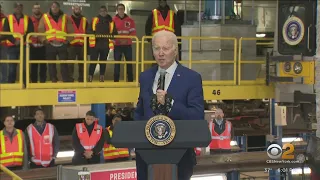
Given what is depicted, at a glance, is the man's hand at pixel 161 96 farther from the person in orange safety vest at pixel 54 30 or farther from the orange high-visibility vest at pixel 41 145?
the person in orange safety vest at pixel 54 30

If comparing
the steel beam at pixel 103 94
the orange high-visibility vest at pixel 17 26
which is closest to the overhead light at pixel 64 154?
the steel beam at pixel 103 94

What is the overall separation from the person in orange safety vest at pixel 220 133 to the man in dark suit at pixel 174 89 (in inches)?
307

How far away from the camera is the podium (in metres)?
2.93

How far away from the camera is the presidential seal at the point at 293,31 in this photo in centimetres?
910

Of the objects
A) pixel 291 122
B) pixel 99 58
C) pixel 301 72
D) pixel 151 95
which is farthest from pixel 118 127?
pixel 291 122

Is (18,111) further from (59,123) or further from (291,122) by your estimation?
(291,122)

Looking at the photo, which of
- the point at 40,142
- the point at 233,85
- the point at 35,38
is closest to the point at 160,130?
the point at 40,142

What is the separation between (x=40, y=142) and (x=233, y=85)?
4.49 meters

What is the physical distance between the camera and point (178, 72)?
3.26m

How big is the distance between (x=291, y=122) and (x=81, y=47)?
498 centimetres

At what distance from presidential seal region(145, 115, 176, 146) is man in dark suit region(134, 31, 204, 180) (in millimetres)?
167

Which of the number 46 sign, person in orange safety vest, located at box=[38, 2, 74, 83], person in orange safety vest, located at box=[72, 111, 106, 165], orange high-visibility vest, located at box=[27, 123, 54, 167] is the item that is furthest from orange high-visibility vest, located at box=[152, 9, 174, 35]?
orange high-visibility vest, located at box=[27, 123, 54, 167]

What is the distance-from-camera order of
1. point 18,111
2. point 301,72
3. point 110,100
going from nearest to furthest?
1. point 301,72
2. point 110,100
3. point 18,111

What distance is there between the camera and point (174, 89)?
3.22 meters
